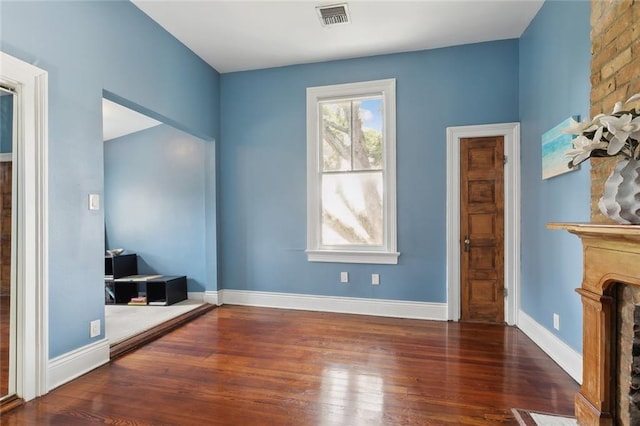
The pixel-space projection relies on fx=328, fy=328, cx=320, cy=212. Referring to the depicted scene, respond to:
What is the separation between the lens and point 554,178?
2654 millimetres

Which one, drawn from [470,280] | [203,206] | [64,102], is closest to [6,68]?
[64,102]

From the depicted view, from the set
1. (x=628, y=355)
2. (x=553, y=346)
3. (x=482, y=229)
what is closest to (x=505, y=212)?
(x=482, y=229)

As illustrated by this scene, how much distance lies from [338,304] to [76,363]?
99.1 inches

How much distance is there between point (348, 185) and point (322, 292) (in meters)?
1.33

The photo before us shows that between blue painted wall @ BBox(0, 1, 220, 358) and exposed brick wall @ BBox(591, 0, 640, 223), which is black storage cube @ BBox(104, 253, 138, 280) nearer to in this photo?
blue painted wall @ BBox(0, 1, 220, 358)

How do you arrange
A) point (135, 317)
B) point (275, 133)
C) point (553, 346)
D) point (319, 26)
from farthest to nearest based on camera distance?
point (275, 133)
point (135, 317)
point (319, 26)
point (553, 346)

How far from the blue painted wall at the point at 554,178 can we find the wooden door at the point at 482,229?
0.77 feet

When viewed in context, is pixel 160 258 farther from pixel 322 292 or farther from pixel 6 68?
pixel 6 68

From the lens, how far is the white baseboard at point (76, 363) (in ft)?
7.26

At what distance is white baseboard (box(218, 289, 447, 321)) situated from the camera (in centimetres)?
366

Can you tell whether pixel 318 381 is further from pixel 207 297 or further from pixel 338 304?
pixel 207 297

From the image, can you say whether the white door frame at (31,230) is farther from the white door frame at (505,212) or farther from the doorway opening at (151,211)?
the white door frame at (505,212)

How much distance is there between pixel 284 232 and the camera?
4109 mm

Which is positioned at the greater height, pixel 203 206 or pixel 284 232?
pixel 203 206
